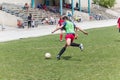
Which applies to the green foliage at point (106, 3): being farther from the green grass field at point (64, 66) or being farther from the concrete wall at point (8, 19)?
the green grass field at point (64, 66)

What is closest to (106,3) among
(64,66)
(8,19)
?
(8,19)

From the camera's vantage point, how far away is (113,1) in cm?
6731

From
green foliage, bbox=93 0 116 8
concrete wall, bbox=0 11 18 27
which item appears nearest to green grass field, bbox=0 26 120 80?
concrete wall, bbox=0 11 18 27

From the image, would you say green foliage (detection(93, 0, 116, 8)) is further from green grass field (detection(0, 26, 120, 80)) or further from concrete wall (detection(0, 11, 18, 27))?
green grass field (detection(0, 26, 120, 80))

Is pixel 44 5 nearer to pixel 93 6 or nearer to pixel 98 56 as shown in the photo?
pixel 93 6

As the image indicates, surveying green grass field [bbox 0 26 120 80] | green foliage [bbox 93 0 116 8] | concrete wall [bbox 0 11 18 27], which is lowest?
green foliage [bbox 93 0 116 8]

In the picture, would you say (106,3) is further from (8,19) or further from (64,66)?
(64,66)

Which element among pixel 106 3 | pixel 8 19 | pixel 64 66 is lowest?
pixel 106 3

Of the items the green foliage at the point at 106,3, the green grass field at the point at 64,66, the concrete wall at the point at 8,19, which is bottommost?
the green foliage at the point at 106,3

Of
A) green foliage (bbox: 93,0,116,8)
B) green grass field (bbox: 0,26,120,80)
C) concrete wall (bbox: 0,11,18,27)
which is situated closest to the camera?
green grass field (bbox: 0,26,120,80)

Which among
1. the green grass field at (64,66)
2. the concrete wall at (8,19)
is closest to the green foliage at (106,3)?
the concrete wall at (8,19)

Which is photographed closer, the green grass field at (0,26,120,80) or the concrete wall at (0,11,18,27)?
the green grass field at (0,26,120,80)

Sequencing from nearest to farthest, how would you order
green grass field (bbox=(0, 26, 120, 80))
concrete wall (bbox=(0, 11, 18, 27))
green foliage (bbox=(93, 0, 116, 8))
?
green grass field (bbox=(0, 26, 120, 80)), concrete wall (bbox=(0, 11, 18, 27)), green foliage (bbox=(93, 0, 116, 8))

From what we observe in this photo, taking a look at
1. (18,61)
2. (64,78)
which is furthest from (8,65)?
(64,78)
